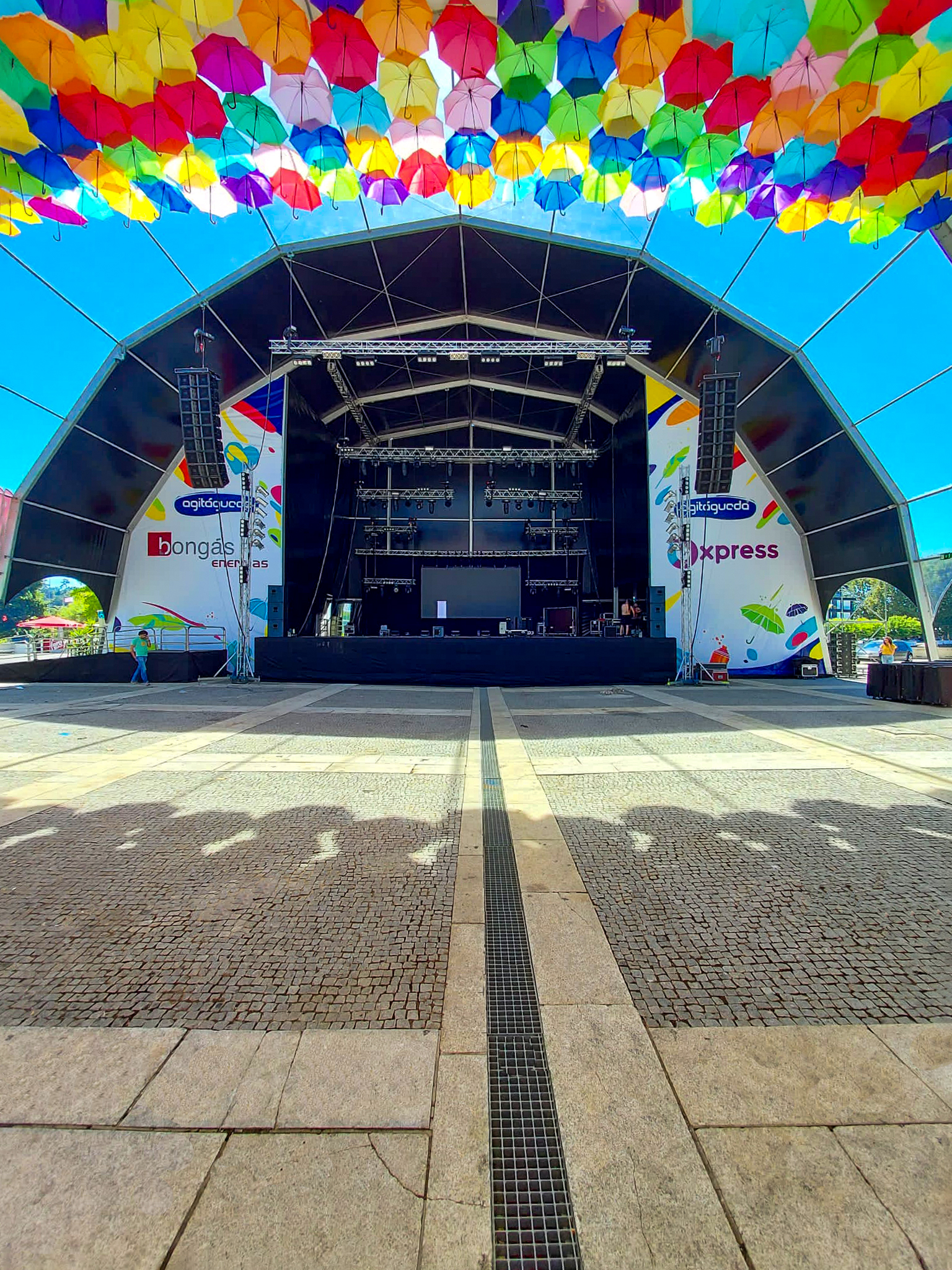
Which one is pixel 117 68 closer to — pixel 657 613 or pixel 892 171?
pixel 892 171

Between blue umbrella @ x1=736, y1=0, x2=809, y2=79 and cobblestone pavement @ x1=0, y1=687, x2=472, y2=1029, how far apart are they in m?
8.11

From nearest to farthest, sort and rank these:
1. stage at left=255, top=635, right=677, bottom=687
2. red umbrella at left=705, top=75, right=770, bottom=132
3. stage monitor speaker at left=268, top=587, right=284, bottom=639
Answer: red umbrella at left=705, top=75, right=770, bottom=132 → stage at left=255, top=635, right=677, bottom=687 → stage monitor speaker at left=268, top=587, right=284, bottom=639

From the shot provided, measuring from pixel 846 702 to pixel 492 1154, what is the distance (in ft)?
42.2

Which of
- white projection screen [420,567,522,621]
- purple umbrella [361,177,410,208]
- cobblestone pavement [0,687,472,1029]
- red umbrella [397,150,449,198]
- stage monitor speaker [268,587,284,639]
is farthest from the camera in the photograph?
white projection screen [420,567,522,621]

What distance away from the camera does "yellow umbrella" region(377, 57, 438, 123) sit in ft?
20.7

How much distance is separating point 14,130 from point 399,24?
4.75 meters

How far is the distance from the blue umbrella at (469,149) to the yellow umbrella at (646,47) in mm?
1909

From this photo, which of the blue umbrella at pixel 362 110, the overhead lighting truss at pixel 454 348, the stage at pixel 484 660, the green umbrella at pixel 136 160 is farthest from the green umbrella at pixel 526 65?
the stage at pixel 484 660

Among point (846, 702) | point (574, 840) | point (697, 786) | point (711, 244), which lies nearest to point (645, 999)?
point (574, 840)

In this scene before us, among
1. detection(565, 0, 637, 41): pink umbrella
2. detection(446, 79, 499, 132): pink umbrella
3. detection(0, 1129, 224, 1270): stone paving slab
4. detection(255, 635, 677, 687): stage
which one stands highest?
detection(446, 79, 499, 132): pink umbrella

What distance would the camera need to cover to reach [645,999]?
2.27 m

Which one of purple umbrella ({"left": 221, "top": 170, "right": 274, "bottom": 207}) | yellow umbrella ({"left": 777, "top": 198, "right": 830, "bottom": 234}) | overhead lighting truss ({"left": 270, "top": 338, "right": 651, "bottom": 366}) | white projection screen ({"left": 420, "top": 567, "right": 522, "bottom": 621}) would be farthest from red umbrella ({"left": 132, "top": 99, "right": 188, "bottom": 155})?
white projection screen ({"left": 420, "top": 567, "right": 522, "bottom": 621})

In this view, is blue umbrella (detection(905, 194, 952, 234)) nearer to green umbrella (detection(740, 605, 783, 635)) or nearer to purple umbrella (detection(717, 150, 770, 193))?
purple umbrella (detection(717, 150, 770, 193))

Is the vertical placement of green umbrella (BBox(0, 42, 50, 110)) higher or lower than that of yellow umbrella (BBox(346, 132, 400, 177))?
lower
